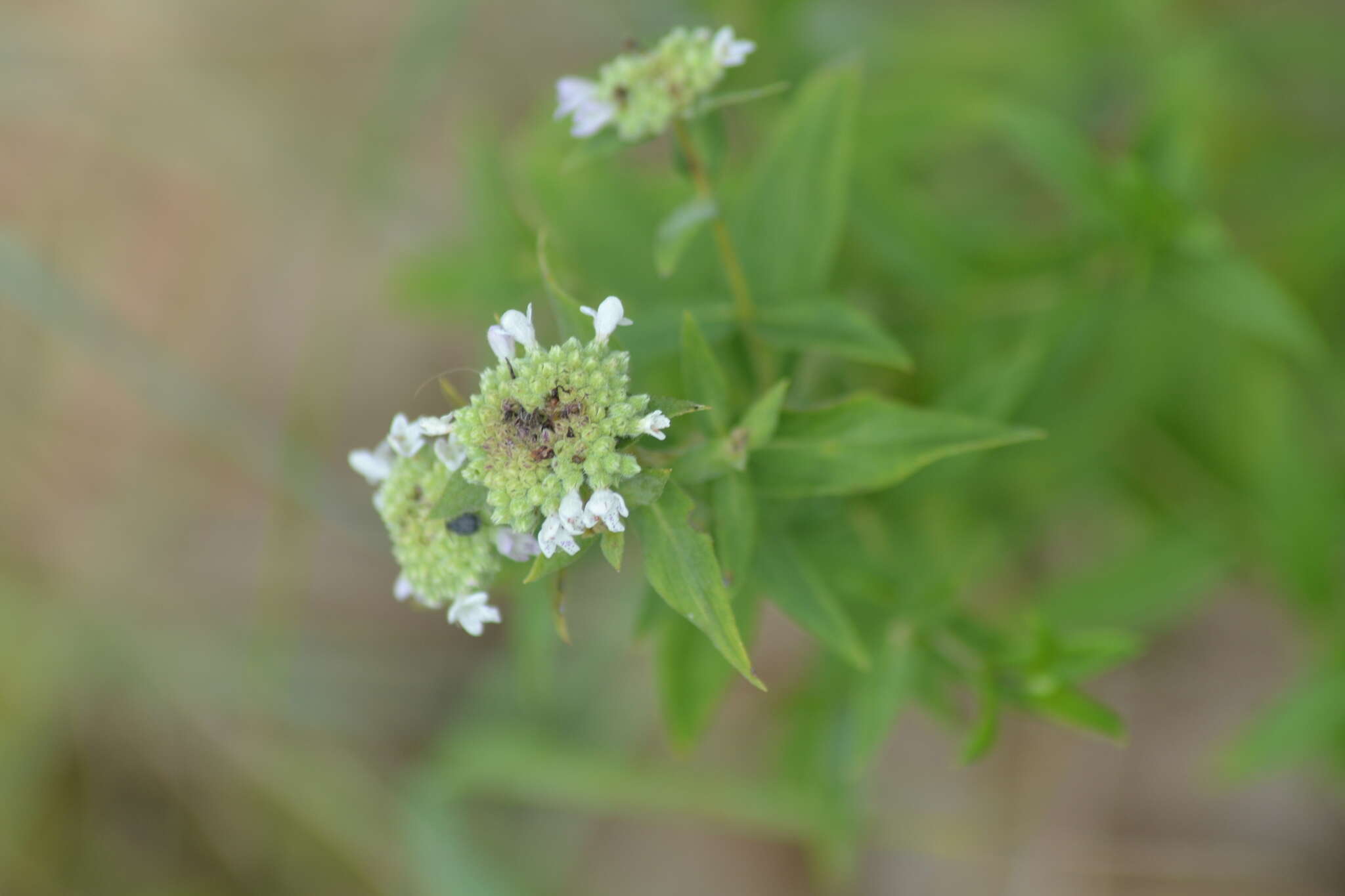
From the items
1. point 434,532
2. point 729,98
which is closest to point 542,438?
point 434,532

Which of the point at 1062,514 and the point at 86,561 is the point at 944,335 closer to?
the point at 1062,514

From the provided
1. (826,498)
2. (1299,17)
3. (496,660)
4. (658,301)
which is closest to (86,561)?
(496,660)

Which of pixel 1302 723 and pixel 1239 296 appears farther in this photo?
pixel 1302 723

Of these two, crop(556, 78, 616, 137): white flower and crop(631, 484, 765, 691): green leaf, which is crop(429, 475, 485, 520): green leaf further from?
crop(556, 78, 616, 137): white flower

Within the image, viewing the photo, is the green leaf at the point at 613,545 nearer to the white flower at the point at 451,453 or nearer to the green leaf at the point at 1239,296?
the white flower at the point at 451,453

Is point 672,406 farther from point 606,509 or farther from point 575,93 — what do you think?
point 575,93

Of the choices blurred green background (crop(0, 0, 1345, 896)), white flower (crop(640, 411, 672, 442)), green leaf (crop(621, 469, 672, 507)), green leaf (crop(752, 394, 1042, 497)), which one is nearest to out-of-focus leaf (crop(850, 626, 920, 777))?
blurred green background (crop(0, 0, 1345, 896))
